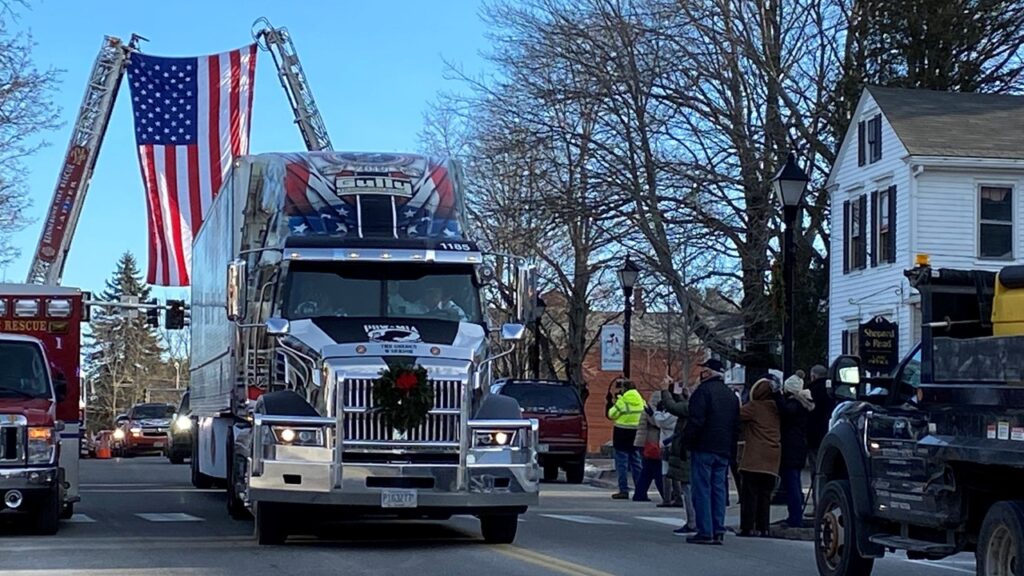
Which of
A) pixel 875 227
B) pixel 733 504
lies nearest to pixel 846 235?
pixel 875 227

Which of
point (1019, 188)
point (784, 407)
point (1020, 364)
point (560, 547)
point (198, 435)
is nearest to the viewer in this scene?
→ point (1020, 364)

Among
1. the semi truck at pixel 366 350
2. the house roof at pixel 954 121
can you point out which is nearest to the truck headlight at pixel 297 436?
the semi truck at pixel 366 350

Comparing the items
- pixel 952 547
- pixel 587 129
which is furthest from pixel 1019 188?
pixel 952 547

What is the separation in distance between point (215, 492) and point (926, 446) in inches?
649

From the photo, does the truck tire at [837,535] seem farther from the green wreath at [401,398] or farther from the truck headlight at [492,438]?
the green wreath at [401,398]

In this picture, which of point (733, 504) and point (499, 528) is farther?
point (733, 504)

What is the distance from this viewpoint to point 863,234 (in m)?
38.8

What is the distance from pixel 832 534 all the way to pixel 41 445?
8498mm

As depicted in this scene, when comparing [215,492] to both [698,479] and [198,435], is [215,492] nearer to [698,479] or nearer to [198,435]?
[198,435]

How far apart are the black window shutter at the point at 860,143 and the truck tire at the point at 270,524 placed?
26071 millimetres

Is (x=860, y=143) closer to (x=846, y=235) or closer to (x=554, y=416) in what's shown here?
(x=846, y=235)

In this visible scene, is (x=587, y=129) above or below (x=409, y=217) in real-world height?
above

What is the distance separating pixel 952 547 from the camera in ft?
37.5

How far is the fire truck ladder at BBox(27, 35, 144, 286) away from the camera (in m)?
39.3
